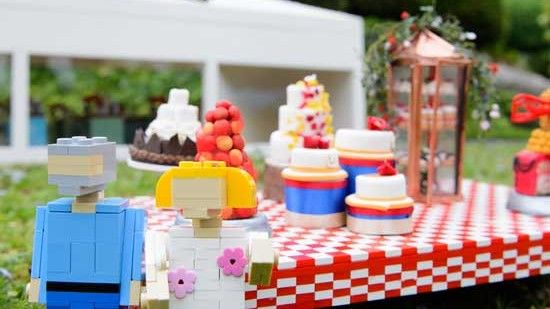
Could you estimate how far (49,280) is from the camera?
7.89 feet

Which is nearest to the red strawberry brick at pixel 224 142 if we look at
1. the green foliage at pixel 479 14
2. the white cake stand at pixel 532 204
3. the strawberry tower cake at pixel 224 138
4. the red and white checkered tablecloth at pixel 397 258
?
the strawberry tower cake at pixel 224 138

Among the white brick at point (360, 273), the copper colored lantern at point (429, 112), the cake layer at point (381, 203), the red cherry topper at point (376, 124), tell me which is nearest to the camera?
the white brick at point (360, 273)

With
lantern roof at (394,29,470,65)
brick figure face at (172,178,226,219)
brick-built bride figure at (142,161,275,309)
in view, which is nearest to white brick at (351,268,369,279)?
brick-built bride figure at (142,161,275,309)

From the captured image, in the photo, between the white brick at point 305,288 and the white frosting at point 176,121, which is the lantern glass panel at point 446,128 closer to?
the white frosting at point 176,121

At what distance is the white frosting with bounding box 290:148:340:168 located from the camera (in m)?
3.38

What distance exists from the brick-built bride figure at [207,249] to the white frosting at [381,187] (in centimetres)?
98

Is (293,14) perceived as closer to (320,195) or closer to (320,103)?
(320,103)

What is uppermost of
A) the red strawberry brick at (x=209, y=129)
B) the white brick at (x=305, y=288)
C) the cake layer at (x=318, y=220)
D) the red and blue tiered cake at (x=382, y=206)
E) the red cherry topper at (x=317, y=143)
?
the red strawberry brick at (x=209, y=129)

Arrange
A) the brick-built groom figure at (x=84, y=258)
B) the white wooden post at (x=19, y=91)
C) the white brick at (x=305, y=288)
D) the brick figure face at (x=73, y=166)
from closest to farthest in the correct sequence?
the brick figure face at (x=73, y=166) < the brick-built groom figure at (x=84, y=258) < the white brick at (x=305, y=288) < the white wooden post at (x=19, y=91)

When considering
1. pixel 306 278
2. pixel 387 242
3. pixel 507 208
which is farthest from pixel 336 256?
pixel 507 208

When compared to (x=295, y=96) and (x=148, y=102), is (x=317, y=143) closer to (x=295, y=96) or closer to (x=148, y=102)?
(x=295, y=96)

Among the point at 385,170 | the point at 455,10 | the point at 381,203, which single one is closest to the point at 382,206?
the point at 381,203

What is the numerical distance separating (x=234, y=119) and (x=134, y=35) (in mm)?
4590

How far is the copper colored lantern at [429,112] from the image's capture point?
4.15 metres
